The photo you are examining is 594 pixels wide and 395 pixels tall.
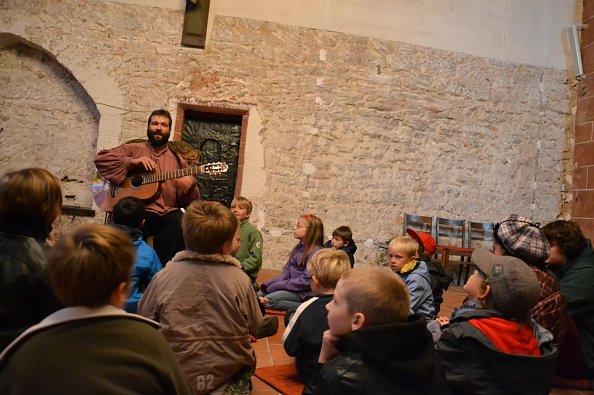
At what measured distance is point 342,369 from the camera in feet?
4.27

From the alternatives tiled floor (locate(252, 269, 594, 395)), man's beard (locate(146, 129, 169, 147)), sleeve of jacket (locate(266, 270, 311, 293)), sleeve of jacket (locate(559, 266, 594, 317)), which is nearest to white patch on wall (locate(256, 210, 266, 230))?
sleeve of jacket (locate(266, 270, 311, 293))

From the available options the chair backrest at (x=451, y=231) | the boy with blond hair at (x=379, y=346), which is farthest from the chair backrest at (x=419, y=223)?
the boy with blond hair at (x=379, y=346)

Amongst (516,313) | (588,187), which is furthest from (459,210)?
(516,313)

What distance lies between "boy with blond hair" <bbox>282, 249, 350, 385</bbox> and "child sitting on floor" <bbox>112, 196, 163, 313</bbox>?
0.96 meters

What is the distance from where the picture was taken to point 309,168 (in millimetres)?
6828

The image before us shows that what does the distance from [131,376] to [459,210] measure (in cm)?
695

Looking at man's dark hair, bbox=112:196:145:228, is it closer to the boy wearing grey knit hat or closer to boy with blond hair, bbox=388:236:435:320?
boy with blond hair, bbox=388:236:435:320

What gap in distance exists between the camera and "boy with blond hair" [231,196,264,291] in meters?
4.11

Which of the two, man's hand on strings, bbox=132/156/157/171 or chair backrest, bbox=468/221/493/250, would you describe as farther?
chair backrest, bbox=468/221/493/250

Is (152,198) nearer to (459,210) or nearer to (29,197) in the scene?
(29,197)

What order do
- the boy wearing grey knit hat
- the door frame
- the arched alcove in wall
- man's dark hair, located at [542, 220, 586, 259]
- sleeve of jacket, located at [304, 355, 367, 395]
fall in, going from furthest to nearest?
the door frame
the arched alcove in wall
man's dark hair, located at [542, 220, 586, 259]
the boy wearing grey knit hat
sleeve of jacket, located at [304, 355, 367, 395]

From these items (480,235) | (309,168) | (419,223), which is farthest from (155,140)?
(480,235)

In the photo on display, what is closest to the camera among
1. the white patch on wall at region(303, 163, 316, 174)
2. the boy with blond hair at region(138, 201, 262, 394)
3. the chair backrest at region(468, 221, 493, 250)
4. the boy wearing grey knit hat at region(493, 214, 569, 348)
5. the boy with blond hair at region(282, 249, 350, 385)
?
the boy with blond hair at region(138, 201, 262, 394)

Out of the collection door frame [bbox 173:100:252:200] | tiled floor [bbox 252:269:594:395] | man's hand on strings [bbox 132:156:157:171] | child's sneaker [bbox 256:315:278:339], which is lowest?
tiled floor [bbox 252:269:594:395]
